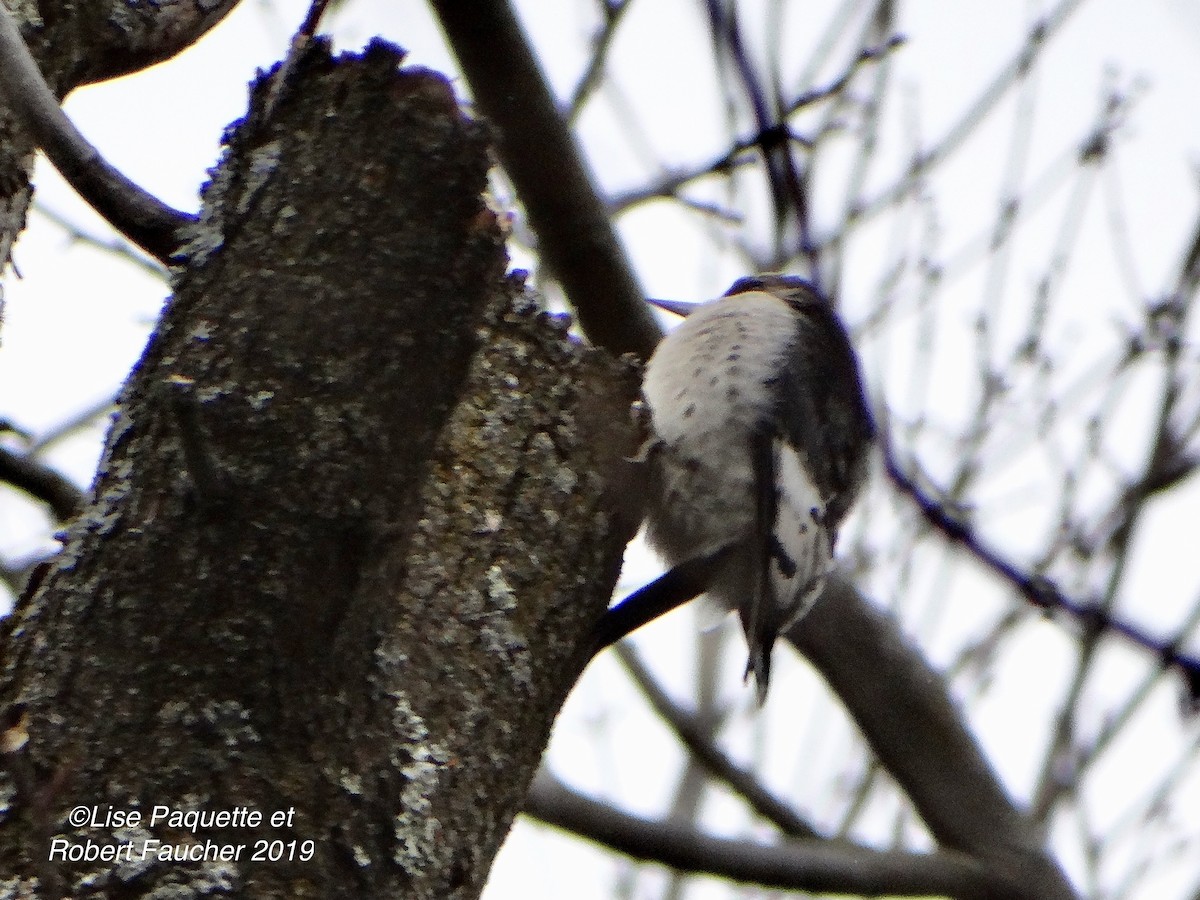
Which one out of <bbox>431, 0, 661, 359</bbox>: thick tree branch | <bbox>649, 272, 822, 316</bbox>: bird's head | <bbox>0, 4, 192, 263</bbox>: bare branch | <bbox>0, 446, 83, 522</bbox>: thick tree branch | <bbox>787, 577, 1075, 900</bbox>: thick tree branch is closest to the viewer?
<bbox>0, 4, 192, 263</bbox>: bare branch

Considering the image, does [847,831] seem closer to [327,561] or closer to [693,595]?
[693,595]

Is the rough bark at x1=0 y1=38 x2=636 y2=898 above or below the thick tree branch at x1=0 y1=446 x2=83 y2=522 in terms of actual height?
below

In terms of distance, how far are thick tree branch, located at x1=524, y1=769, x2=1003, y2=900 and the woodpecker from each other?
70cm

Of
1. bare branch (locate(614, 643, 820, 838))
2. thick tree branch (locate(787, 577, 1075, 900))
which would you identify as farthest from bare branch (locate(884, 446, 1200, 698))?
bare branch (locate(614, 643, 820, 838))

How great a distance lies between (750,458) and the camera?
309 centimetres

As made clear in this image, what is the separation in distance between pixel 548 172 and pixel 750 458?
85cm

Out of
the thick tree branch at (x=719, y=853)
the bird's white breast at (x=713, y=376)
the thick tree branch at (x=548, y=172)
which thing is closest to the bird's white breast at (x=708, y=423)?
the bird's white breast at (x=713, y=376)

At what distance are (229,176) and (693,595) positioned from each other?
162 centimetres

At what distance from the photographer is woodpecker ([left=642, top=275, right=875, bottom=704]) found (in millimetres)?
2988

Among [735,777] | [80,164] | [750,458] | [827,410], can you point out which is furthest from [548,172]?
[735,777]

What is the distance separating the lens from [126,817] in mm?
1447

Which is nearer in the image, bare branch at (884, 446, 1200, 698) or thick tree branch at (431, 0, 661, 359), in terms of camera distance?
Result: thick tree branch at (431, 0, 661, 359)

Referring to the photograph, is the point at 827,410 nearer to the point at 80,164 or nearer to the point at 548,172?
the point at 548,172

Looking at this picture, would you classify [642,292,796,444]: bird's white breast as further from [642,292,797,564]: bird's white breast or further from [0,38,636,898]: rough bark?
[0,38,636,898]: rough bark
